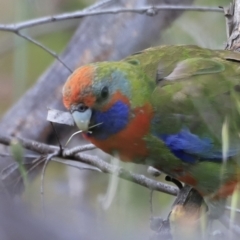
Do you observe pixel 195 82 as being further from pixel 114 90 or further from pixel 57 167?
pixel 57 167

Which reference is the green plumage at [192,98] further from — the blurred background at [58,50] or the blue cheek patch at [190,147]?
the blurred background at [58,50]

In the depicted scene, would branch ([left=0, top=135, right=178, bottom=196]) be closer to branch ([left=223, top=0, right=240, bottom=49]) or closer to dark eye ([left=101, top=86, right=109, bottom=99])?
dark eye ([left=101, top=86, right=109, bottom=99])

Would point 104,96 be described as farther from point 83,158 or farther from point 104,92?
point 83,158

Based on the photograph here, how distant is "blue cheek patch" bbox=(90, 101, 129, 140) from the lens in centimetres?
122

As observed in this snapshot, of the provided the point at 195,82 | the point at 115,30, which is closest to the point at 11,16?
the point at 115,30

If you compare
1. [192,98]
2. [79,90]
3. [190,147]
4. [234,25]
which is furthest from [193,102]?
[234,25]

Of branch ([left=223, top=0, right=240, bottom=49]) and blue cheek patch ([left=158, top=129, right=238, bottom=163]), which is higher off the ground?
branch ([left=223, top=0, right=240, bottom=49])

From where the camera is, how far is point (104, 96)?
47.6 inches

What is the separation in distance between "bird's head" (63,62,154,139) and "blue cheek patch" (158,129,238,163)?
15 cm

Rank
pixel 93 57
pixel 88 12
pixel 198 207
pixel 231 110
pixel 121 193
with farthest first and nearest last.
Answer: pixel 93 57 < pixel 88 12 < pixel 198 207 < pixel 231 110 < pixel 121 193

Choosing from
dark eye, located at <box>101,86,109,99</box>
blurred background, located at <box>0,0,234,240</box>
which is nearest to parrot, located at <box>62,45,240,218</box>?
dark eye, located at <box>101,86,109,99</box>

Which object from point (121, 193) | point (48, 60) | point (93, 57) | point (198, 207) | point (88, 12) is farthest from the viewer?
point (48, 60)

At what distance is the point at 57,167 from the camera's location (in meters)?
3.04

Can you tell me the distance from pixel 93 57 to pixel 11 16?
1408 mm
